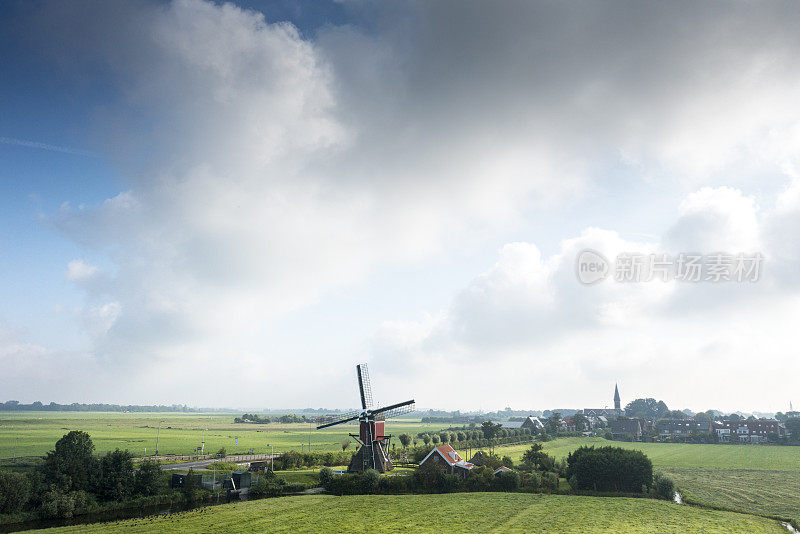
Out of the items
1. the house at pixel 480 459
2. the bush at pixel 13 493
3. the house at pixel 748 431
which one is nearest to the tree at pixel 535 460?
the house at pixel 480 459

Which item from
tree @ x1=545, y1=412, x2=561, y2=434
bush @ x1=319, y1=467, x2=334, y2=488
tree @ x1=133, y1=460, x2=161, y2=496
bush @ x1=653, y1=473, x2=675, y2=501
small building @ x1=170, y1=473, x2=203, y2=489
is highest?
tree @ x1=133, y1=460, x2=161, y2=496

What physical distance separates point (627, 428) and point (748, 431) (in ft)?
121

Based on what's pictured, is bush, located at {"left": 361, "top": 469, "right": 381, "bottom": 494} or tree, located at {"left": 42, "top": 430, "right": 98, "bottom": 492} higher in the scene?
tree, located at {"left": 42, "top": 430, "right": 98, "bottom": 492}

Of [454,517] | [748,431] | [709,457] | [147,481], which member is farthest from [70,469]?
[748,431]

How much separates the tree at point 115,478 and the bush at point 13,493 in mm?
6237

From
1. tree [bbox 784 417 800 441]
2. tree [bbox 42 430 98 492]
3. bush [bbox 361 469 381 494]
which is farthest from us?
tree [bbox 784 417 800 441]

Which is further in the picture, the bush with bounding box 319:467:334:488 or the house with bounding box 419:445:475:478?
the house with bounding box 419:445:475:478

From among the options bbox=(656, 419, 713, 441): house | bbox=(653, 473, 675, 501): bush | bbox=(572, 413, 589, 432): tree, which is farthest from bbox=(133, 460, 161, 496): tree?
bbox=(656, 419, 713, 441): house

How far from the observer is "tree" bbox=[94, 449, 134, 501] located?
158 ft

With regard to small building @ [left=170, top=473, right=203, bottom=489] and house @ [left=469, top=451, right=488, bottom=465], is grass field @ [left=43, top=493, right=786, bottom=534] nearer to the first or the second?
small building @ [left=170, top=473, right=203, bottom=489]

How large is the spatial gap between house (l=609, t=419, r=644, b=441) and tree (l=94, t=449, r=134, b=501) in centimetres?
13060

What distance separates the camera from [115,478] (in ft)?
161

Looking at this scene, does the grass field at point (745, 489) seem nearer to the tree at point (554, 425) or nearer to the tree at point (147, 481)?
the tree at point (147, 481)

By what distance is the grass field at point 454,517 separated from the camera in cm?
3828
